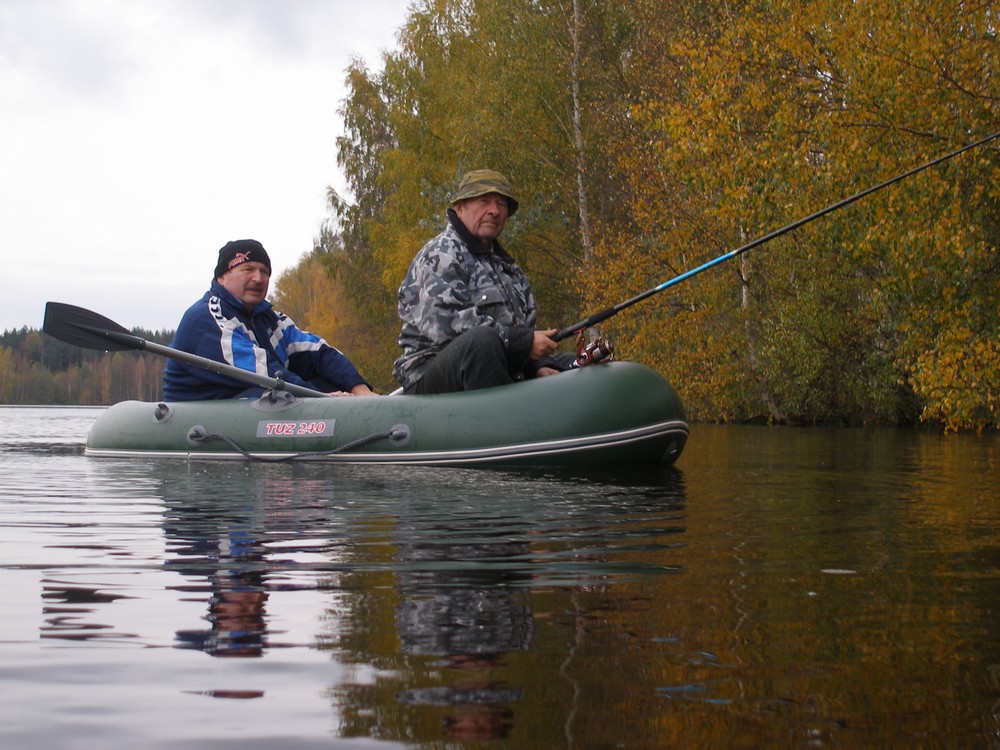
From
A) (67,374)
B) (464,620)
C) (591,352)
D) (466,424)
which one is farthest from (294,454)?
(67,374)

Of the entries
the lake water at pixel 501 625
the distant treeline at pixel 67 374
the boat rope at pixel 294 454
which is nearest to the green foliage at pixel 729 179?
the boat rope at pixel 294 454

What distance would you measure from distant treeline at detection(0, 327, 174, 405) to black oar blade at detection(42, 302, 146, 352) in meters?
74.8

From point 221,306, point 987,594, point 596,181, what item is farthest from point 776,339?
point 987,594

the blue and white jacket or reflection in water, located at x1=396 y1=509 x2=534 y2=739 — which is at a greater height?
the blue and white jacket

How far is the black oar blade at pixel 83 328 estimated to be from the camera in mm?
8477

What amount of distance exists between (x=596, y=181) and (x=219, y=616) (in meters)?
21.3

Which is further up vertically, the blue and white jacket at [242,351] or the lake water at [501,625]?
the blue and white jacket at [242,351]

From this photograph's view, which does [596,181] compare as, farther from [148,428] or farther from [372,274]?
[148,428]

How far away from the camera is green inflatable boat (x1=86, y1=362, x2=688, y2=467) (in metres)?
6.66

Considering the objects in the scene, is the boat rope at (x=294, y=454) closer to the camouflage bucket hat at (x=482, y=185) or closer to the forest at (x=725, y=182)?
the camouflage bucket hat at (x=482, y=185)

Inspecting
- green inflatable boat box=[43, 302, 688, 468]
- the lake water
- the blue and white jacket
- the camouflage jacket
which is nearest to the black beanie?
the blue and white jacket

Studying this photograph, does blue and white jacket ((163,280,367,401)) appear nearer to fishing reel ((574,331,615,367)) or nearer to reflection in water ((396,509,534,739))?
fishing reel ((574,331,615,367))

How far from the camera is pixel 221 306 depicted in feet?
26.4

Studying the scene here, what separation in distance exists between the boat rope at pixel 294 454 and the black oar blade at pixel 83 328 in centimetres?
100
